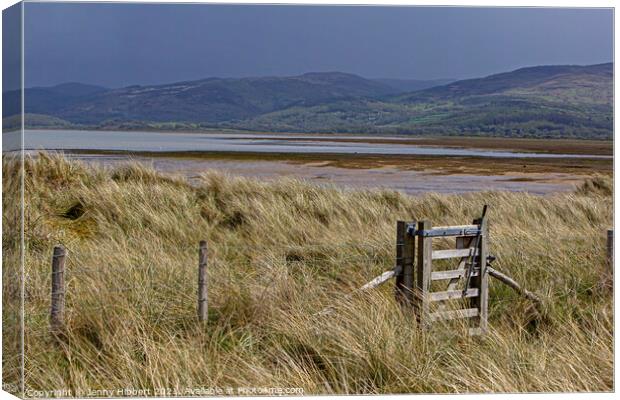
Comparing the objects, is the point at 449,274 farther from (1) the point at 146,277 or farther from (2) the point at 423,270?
(1) the point at 146,277

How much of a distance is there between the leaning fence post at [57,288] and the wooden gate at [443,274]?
8.15 feet

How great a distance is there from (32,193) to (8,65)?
6463mm

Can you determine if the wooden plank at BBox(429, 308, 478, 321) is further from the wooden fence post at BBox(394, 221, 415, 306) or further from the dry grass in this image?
the wooden fence post at BBox(394, 221, 415, 306)

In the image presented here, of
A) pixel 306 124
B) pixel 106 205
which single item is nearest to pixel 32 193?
pixel 106 205

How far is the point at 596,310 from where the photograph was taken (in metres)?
7.70

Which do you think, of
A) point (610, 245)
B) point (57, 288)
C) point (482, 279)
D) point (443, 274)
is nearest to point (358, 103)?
point (610, 245)

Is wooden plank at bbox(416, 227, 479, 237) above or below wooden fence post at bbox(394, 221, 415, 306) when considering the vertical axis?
above

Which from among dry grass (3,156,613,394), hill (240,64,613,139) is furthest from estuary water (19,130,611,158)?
dry grass (3,156,613,394)

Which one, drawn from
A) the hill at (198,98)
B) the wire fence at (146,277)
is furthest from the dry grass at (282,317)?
the hill at (198,98)

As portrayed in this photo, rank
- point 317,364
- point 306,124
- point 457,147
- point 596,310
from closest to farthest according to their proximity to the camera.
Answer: point 317,364 → point 596,310 → point 306,124 → point 457,147

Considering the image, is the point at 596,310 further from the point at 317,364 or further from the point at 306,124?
the point at 306,124

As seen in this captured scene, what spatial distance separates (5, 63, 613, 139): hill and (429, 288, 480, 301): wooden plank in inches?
80.4

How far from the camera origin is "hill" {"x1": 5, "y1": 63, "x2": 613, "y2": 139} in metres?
11.3

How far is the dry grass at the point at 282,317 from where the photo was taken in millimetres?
6250
